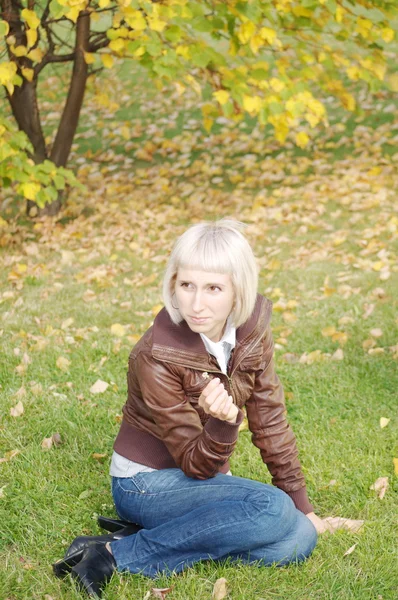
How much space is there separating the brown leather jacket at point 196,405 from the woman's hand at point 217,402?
0.24 feet

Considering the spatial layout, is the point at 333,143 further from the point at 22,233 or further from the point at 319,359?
the point at 319,359

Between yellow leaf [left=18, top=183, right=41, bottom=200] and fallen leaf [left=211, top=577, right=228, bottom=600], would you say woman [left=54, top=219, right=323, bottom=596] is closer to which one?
fallen leaf [left=211, top=577, right=228, bottom=600]

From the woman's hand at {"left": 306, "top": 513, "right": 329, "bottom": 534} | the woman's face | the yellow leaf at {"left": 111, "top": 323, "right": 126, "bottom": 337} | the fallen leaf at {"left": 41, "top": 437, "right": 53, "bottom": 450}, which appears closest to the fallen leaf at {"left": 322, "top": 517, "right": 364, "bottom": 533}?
the woman's hand at {"left": 306, "top": 513, "right": 329, "bottom": 534}

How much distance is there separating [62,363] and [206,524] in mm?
1922

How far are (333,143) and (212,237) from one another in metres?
6.94

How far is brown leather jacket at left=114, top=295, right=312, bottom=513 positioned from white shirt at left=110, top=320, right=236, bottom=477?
0.02 metres

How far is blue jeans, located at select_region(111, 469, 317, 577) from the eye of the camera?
100 inches

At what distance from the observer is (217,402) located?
2320 mm

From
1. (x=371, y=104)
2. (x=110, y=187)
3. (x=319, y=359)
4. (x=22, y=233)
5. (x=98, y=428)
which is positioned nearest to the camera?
(x=98, y=428)

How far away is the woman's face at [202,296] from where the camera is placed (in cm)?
255

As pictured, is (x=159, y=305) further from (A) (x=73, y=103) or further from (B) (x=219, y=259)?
(A) (x=73, y=103)

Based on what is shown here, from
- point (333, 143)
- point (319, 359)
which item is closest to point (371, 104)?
point (333, 143)

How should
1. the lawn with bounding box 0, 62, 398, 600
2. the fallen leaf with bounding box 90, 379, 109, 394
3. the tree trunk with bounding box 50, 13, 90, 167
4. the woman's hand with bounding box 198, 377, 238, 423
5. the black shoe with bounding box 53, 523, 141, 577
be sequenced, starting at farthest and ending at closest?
the tree trunk with bounding box 50, 13, 90, 167 → the fallen leaf with bounding box 90, 379, 109, 394 → the lawn with bounding box 0, 62, 398, 600 → the black shoe with bounding box 53, 523, 141, 577 → the woman's hand with bounding box 198, 377, 238, 423

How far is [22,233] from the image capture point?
7121 millimetres
